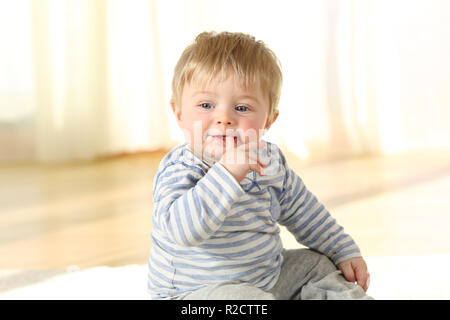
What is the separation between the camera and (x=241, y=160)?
3.02 feet

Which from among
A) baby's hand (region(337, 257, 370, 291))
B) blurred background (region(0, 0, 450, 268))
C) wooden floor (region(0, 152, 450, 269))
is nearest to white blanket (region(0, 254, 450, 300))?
wooden floor (region(0, 152, 450, 269))

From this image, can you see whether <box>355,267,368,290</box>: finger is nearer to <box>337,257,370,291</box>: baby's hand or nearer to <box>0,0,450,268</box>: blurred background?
<box>337,257,370,291</box>: baby's hand

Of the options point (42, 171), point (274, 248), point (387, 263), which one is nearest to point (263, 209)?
point (274, 248)

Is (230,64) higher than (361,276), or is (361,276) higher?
(230,64)

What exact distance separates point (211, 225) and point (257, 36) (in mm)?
2333

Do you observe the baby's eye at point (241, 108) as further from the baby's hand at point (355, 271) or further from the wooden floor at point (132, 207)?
the wooden floor at point (132, 207)

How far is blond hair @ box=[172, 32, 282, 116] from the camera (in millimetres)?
998

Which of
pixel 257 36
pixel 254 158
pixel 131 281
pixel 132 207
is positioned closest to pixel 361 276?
pixel 254 158

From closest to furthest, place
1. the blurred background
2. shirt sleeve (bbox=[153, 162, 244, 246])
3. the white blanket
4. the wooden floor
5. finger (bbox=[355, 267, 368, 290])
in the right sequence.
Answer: shirt sleeve (bbox=[153, 162, 244, 246]), finger (bbox=[355, 267, 368, 290]), the white blanket, the wooden floor, the blurred background

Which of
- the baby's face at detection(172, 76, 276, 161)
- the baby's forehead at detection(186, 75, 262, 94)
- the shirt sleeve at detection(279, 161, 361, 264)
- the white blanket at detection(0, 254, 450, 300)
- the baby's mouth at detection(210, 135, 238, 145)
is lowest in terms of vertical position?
the white blanket at detection(0, 254, 450, 300)

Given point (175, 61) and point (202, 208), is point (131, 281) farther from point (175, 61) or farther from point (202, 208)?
point (175, 61)

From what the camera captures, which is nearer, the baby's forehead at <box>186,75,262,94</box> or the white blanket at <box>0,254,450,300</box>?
the baby's forehead at <box>186,75,262,94</box>

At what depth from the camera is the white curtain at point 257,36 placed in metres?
3.16

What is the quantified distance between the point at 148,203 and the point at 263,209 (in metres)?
1.27
